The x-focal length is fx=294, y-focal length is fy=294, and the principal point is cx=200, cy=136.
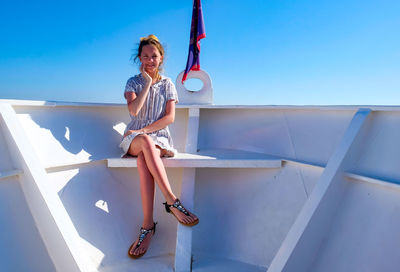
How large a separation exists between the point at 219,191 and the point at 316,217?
1018 mm

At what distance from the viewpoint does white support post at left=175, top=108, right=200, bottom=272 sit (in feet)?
5.34

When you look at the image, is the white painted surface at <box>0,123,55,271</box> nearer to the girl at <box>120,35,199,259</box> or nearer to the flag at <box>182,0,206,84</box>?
the girl at <box>120,35,199,259</box>

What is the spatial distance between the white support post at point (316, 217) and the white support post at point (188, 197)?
1.80ft

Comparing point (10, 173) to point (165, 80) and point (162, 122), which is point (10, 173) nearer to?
point (162, 122)

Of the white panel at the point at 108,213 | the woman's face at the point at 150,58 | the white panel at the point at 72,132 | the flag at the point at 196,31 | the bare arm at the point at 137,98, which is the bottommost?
the white panel at the point at 108,213

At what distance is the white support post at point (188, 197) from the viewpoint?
163 centimetres

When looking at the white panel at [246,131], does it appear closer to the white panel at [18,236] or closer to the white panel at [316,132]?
the white panel at [316,132]

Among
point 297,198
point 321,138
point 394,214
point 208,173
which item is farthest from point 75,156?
point 394,214

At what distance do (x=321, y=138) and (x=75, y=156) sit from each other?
1730mm

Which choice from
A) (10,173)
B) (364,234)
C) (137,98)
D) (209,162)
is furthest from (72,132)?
(364,234)

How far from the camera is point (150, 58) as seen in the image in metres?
2.29

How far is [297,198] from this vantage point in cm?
188

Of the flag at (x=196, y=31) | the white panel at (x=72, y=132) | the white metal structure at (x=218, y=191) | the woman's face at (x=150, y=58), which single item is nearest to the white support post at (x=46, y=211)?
the white metal structure at (x=218, y=191)

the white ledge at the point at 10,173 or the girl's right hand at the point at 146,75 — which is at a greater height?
the girl's right hand at the point at 146,75
